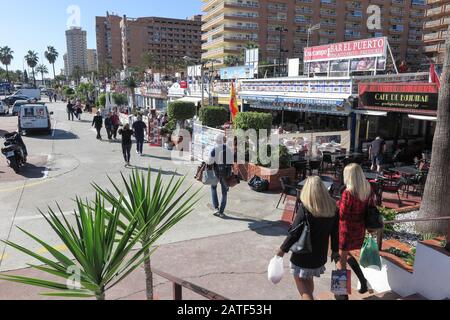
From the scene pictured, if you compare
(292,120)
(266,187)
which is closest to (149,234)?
(266,187)

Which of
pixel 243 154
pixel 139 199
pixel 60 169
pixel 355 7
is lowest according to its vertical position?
pixel 60 169

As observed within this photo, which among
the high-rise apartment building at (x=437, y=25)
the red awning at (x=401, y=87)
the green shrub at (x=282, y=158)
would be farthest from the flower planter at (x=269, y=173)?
the high-rise apartment building at (x=437, y=25)

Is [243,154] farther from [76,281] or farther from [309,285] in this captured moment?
[76,281]

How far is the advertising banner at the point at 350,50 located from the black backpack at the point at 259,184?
8914 millimetres

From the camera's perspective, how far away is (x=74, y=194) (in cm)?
941

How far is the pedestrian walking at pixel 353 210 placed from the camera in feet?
13.3

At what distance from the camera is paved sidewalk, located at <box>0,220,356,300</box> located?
4.78 meters

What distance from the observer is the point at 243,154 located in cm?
1082

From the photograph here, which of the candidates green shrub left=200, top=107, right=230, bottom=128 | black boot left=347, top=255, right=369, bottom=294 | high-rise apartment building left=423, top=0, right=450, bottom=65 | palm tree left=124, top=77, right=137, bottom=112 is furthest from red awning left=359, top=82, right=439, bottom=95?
high-rise apartment building left=423, top=0, right=450, bottom=65

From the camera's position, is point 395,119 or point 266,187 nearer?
point 266,187

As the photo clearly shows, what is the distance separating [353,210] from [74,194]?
7.48 m

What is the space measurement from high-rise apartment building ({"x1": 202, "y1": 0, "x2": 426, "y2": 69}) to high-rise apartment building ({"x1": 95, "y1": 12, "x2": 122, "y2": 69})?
206 feet

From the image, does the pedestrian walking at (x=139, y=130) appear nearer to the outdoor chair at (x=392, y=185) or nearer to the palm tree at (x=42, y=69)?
the outdoor chair at (x=392, y=185)
